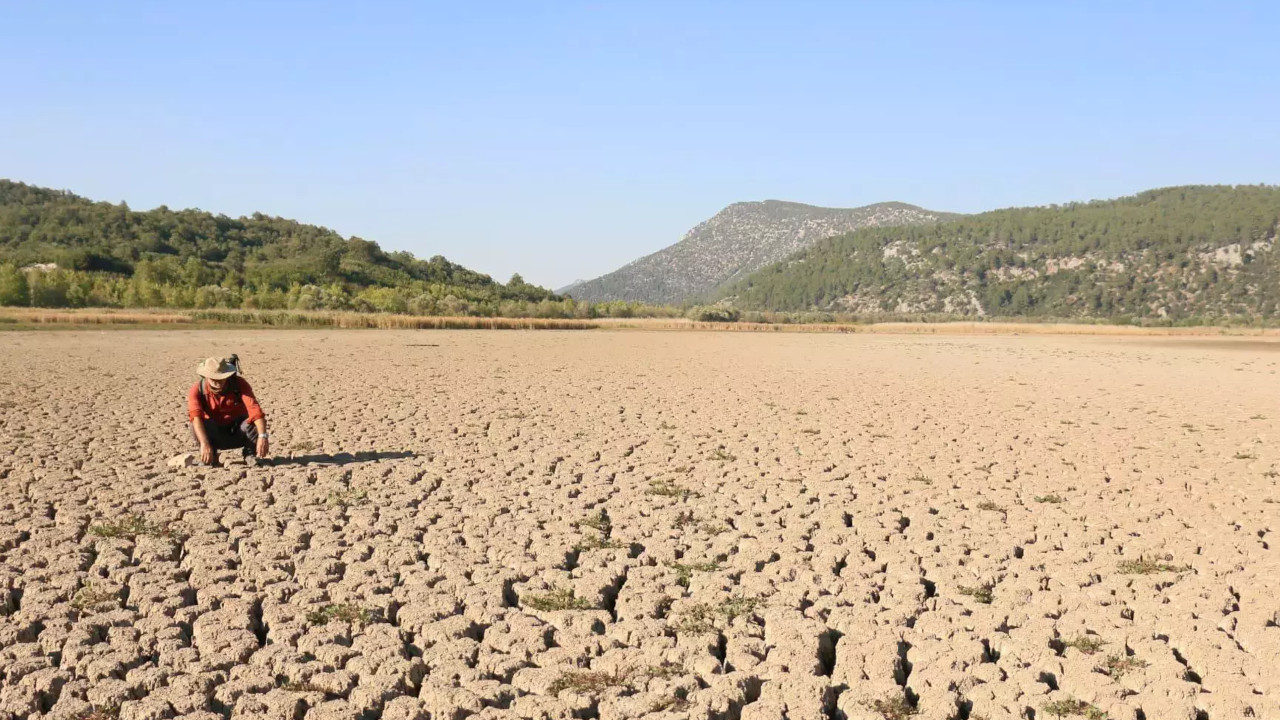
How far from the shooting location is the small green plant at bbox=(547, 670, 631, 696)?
14.4 ft

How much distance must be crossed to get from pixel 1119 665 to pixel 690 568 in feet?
8.10

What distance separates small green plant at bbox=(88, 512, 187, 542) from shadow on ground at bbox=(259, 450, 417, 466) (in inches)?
101

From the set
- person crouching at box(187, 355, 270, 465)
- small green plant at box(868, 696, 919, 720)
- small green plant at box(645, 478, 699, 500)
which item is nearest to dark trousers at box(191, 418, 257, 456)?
person crouching at box(187, 355, 270, 465)

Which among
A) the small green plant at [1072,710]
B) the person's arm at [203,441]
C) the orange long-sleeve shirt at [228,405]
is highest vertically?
the orange long-sleeve shirt at [228,405]

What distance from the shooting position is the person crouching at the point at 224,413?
369 inches

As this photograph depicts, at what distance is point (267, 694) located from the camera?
14.0ft

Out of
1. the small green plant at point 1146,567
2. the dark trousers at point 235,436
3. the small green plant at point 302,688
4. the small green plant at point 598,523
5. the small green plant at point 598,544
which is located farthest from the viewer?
the dark trousers at point 235,436

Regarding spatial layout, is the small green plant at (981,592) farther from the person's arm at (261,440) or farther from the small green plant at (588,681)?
the person's arm at (261,440)

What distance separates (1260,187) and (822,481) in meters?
142

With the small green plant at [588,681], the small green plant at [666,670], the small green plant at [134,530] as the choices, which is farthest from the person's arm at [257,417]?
the small green plant at [666,670]

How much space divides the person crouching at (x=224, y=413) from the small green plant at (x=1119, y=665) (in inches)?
283

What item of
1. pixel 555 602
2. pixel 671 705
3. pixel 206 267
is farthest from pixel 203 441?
pixel 206 267

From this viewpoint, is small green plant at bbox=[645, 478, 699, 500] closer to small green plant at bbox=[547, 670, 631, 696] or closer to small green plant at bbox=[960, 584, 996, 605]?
small green plant at bbox=[960, 584, 996, 605]

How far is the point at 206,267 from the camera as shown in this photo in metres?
82.6
